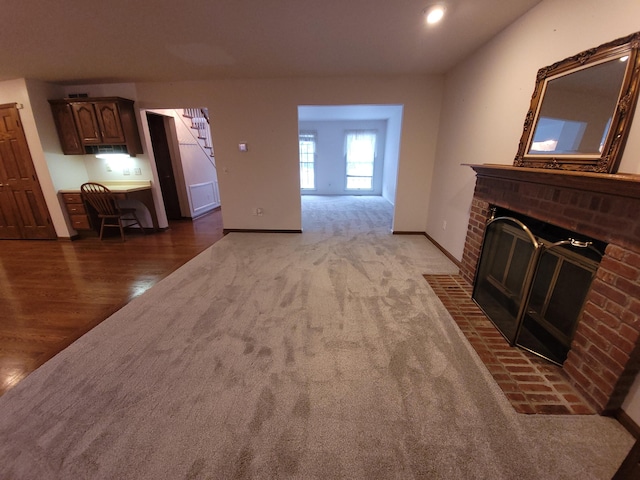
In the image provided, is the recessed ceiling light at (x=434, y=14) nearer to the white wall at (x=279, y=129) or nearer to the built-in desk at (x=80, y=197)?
the white wall at (x=279, y=129)

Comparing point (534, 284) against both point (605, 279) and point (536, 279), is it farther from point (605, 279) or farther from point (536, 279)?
point (605, 279)

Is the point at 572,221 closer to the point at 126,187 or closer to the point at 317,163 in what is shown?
the point at 126,187

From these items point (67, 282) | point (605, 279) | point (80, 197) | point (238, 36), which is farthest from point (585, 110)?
point (80, 197)

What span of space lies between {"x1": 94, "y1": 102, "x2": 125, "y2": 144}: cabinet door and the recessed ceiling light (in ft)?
15.2

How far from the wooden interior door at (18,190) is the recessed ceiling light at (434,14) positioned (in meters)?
5.83

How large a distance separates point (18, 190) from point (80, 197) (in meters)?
0.97

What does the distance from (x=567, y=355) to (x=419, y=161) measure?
3.35 metres

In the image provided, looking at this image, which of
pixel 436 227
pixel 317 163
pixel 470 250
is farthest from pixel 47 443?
pixel 317 163

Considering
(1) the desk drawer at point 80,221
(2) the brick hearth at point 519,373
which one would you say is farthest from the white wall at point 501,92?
(1) the desk drawer at point 80,221

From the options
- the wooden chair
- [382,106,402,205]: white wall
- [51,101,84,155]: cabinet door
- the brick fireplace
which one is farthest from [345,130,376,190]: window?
the brick fireplace

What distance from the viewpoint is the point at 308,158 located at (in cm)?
868

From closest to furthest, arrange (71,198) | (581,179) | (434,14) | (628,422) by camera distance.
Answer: (628,422)
(581,179)
(434,14)
(71,198)

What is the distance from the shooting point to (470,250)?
2.86 m

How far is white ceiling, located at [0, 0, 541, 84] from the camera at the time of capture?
2.08 metres
